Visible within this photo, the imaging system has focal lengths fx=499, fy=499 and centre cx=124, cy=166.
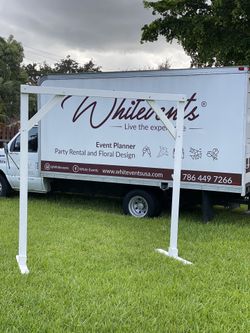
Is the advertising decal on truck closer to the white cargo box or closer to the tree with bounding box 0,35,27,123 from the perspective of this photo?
the white cargo box

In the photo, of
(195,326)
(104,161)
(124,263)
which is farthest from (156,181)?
(195,326)

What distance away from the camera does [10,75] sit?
43406 mm

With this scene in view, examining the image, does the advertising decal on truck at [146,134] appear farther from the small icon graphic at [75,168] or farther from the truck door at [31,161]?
the truck door at [31,161]

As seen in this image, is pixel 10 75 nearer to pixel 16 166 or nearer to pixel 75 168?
pixel 16 166

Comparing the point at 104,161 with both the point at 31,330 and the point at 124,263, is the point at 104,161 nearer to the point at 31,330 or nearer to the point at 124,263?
the point at 124,263

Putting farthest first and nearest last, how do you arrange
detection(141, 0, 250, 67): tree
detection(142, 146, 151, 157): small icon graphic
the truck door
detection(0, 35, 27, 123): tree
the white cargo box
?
detection(0, 35, 27, 123): tree → detection(141, 0, 250, 67): tree → the truck door → detection(142, 146, 151, 157): small icon graphic → the white cargo box

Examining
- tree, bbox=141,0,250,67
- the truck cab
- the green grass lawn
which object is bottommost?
the green grass lawn

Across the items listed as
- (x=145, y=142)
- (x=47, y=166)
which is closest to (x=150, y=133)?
(x=145, y=142)

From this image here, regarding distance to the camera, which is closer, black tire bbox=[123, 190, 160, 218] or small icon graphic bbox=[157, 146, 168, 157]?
small icon graphic bbox=[157, 146, 168, 157]

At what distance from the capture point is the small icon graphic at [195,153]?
933cm

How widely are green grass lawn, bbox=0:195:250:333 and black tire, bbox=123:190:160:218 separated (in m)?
0.65

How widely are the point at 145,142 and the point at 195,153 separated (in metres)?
1.05

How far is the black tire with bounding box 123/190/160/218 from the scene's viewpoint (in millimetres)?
10102

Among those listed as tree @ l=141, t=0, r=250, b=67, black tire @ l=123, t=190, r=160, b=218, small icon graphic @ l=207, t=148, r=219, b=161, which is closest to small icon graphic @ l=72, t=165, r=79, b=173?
black tire @ l=123, t=190, r=160, b=218
